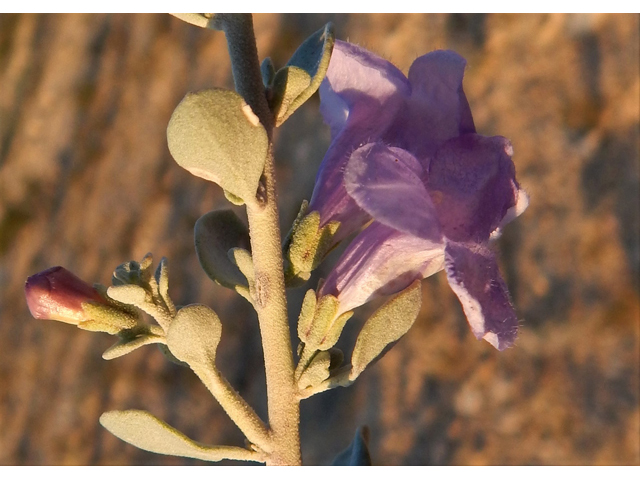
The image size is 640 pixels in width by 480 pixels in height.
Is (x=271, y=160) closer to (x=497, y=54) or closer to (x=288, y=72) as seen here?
(x=288, y=72)

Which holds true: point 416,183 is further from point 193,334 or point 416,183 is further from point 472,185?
point 193,334

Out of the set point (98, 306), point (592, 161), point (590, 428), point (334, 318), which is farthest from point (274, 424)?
point (592, 161)

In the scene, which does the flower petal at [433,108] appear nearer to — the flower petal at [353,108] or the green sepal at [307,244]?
the flower petal at [353,108]

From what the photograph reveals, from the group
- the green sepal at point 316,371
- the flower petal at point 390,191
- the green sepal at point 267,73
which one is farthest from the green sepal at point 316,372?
the green sepal at point 267,73

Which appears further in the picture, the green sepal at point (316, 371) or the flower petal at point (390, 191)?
the green sepal at point (316, 371)

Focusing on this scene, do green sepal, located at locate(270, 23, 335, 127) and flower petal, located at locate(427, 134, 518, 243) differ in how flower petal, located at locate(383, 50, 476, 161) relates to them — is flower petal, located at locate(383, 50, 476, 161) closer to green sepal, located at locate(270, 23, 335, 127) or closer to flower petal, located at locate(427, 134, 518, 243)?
flower petal, located at locate(427, 134, 518, 243)
